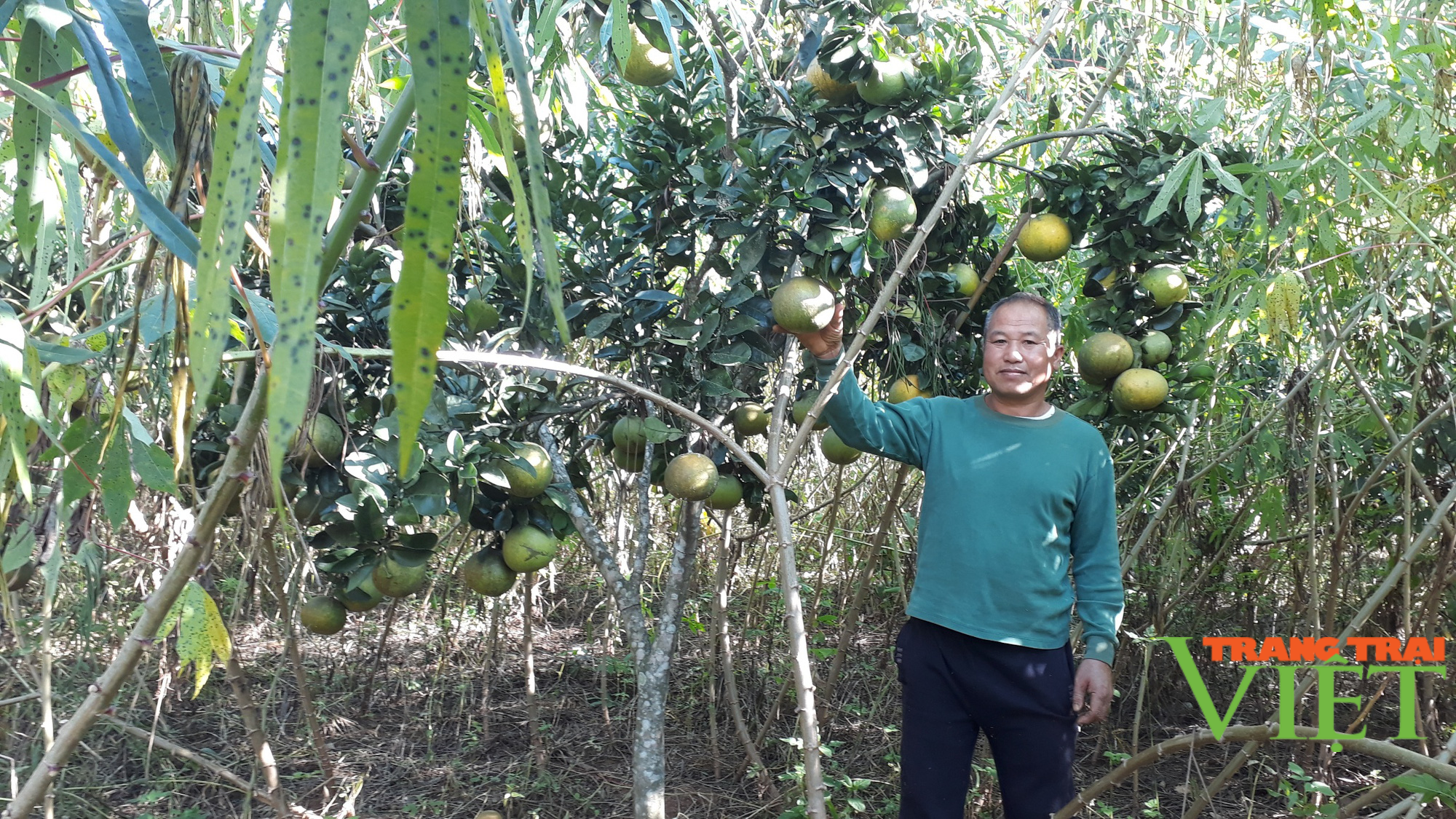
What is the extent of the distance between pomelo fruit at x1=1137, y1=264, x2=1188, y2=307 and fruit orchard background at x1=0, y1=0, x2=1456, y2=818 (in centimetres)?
6

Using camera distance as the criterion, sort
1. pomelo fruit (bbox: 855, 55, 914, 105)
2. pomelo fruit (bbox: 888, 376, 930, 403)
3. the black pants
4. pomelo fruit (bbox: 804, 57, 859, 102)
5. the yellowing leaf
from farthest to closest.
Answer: pomelo fruit (bbox: 888, 376, 930, 403), pomelo fruit (bbox: 804, 57, 859, 102), pomelo fruit (bbox: 855, 55, 914, 105), the black pants, the yellowing leaf

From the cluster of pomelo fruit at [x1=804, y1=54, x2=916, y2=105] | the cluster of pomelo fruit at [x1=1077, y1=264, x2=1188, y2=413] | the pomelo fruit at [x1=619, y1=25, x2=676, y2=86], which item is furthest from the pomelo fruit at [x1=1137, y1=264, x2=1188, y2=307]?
the pomelo fruit at [x1=619, y1=25, x2=676, y2=86]

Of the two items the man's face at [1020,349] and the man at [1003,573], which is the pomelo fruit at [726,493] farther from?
the man's face at [1020,349]

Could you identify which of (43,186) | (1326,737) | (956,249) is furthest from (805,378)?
(43,186)

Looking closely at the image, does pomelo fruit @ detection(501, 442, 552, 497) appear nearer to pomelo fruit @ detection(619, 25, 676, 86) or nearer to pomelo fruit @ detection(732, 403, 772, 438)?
pomelo fruit @ detection(732, 403, 772, 438)

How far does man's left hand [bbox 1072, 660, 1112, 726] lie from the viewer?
5.65ft

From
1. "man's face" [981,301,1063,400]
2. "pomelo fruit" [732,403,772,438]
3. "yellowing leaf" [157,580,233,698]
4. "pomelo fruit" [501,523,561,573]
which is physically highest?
"man's face" [981,301,1063,400]

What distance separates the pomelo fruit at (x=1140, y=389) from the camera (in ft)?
6.41

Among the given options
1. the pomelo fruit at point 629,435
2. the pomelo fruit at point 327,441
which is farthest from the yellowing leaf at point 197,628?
the pomelo fruit at point 629,435

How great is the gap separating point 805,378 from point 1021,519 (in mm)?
644

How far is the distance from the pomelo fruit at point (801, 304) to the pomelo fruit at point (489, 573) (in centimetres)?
76

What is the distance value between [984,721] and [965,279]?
888mm

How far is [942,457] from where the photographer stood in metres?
1.78

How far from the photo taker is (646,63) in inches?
74.4
